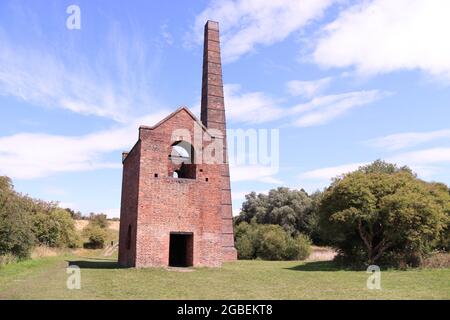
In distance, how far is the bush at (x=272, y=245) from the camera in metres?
32.7

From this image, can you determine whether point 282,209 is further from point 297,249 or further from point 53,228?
point 53,228

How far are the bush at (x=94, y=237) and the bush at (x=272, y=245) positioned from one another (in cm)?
2412

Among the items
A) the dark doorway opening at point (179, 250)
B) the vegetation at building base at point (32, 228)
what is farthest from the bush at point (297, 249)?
the vegetation at building base at point (32, 228)

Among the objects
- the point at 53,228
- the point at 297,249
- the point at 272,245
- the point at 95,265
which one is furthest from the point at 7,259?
the point at 53,228

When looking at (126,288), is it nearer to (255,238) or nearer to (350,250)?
(350,250)

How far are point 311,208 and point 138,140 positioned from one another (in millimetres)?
30483

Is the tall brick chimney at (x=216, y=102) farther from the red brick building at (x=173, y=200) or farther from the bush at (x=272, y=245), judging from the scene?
the red brick building at (x=173, y=200)

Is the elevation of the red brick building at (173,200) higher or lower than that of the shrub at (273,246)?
higher

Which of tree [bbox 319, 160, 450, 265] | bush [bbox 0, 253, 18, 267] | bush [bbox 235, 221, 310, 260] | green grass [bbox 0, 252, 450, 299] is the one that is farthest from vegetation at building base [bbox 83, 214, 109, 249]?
green grass [bbox 0, 252, 450, 299]

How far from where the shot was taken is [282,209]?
152ft

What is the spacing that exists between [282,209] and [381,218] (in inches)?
1090

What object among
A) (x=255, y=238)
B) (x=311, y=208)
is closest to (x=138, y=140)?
(x=255, y=238)

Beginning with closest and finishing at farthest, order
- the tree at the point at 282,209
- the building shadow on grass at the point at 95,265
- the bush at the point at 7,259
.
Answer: the building shadow on grass at the point at 95,265 → the bush at the point at 7,259 → the tree at the point at 282,209
